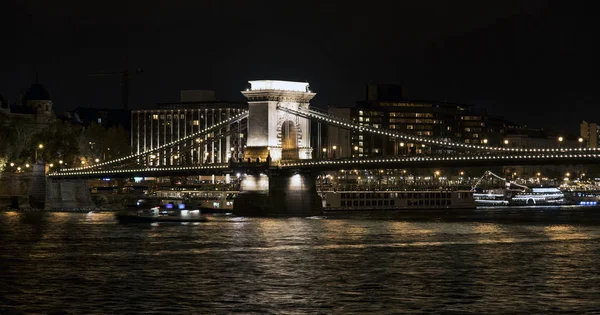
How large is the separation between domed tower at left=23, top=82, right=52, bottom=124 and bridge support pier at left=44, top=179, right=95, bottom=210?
3389 cm

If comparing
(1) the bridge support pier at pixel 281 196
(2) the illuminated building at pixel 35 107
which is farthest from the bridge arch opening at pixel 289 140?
(2) the illuminated building at pixel 35 107

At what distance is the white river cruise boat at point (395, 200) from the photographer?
110125 millimetres

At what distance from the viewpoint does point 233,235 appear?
219 feet

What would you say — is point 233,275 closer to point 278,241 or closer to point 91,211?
point 278,241

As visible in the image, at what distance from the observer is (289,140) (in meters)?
97.5

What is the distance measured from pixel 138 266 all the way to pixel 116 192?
85.7m

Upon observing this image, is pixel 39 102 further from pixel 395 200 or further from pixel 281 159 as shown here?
pixel 281 159

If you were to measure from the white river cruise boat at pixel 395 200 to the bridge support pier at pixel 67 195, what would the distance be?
71.3 ft

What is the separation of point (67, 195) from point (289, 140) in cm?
2504

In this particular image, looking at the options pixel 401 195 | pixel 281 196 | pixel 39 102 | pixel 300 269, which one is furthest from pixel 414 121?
pixel 300 269

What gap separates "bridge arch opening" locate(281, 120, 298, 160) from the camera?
9625 cm

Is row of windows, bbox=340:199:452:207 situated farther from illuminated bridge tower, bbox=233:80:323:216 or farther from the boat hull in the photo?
the boat hull

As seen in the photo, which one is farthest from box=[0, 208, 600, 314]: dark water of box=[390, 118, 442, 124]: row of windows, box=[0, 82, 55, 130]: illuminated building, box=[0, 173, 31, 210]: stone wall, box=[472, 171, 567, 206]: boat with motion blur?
box=[390, 118, 442, 124]: row of windows

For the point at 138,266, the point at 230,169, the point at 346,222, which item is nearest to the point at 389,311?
the point at 138,266
